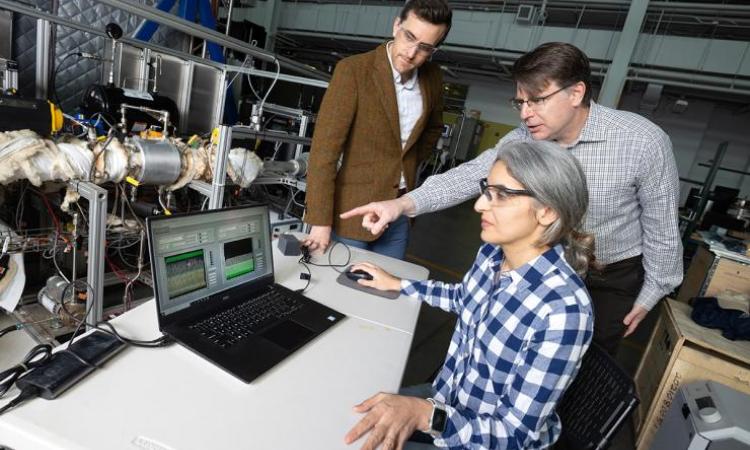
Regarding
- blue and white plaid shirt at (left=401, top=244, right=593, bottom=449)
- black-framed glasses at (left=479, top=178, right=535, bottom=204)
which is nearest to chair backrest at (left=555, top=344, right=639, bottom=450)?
blue and white plaid shirt at (left=401, top=244, right=593, bottom=449)

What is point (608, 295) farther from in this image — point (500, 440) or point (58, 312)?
point (58, 312)

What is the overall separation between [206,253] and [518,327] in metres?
0.72

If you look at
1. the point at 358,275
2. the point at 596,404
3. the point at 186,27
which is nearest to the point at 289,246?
the point at 358,275

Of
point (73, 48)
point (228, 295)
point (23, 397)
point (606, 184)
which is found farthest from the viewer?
point (73, 48)

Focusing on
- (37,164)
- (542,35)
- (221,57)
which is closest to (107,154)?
(37,164)

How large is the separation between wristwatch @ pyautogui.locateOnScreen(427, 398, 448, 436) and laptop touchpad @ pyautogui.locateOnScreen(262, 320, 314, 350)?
324mm

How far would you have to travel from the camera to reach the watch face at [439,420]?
797mm

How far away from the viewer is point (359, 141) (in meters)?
1.50

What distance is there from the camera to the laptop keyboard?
0.89m

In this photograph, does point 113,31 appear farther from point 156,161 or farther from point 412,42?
point 412,42

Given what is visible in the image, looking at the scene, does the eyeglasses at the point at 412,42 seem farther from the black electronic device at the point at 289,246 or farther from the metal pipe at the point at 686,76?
the metal pipe at the point at 686,76

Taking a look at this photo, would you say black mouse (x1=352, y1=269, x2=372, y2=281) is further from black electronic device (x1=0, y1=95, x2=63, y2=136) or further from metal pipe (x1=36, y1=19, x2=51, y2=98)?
metal pipe (x1=36, y1=19, x2=51, y2=98)

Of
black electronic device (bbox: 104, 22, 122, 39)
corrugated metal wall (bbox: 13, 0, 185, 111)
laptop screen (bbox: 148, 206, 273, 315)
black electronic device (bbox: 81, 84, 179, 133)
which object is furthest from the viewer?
corrugated metal wall (bbox: 13, 0, 185, 111)

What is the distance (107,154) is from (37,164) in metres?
0.24
